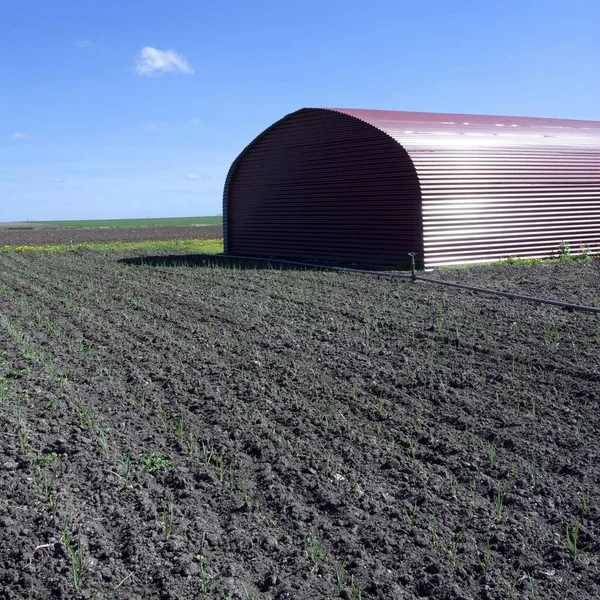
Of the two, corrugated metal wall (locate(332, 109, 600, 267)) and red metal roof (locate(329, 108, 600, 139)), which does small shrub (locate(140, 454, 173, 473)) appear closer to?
corrugated metal wall (locate(332, 109, 600, 267))

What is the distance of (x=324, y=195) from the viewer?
18.5m

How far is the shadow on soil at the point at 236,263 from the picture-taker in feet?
54.0

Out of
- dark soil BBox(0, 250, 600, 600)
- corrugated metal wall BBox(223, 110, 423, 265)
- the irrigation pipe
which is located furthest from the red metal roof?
dark soil BBox(0, 250, 600, 600)

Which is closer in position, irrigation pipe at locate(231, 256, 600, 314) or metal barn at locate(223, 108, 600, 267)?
irrigation pipe at locate(231, 256, 600, 314)

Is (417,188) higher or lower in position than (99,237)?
higher

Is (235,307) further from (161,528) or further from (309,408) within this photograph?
(161,528)

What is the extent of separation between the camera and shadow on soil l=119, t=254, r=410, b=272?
16.5 meters

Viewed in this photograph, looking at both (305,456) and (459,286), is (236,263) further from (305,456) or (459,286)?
(305,456)

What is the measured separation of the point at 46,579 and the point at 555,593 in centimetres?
251

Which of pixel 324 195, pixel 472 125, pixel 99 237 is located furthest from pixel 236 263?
pixel 99 237

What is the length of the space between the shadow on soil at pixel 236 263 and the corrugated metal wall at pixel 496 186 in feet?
5.16

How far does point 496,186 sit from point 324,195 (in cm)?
417

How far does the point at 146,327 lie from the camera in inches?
391

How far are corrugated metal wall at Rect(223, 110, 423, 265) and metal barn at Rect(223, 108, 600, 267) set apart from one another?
0.03 metres
